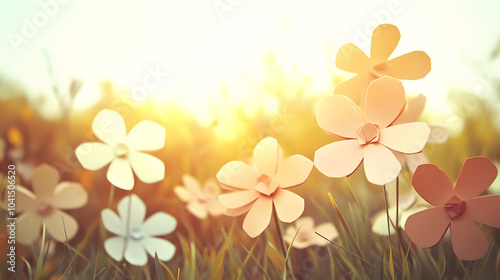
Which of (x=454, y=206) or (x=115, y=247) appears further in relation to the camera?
(x=115, y=247)

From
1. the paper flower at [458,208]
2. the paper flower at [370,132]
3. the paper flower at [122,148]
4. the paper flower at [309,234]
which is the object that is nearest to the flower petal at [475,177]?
the paper flower at [458,208]

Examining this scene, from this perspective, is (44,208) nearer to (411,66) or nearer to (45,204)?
(45,204)

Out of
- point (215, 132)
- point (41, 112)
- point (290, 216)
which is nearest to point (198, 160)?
point (215, 132)

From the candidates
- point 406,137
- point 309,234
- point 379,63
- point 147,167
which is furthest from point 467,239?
point 147,167

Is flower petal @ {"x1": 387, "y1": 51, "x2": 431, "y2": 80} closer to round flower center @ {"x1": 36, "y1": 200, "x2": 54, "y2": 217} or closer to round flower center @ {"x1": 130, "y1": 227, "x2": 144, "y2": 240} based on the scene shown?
round flower center @ {"x1": 130, "y1": 227, "x2": 144, "y2": 240}

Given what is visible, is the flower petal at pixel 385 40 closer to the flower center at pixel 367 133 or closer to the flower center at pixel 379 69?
the flower center at pixel 379 69

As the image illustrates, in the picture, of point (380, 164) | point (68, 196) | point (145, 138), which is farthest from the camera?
point (68, 196)

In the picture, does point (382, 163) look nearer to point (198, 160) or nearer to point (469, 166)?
point (469, 166)
